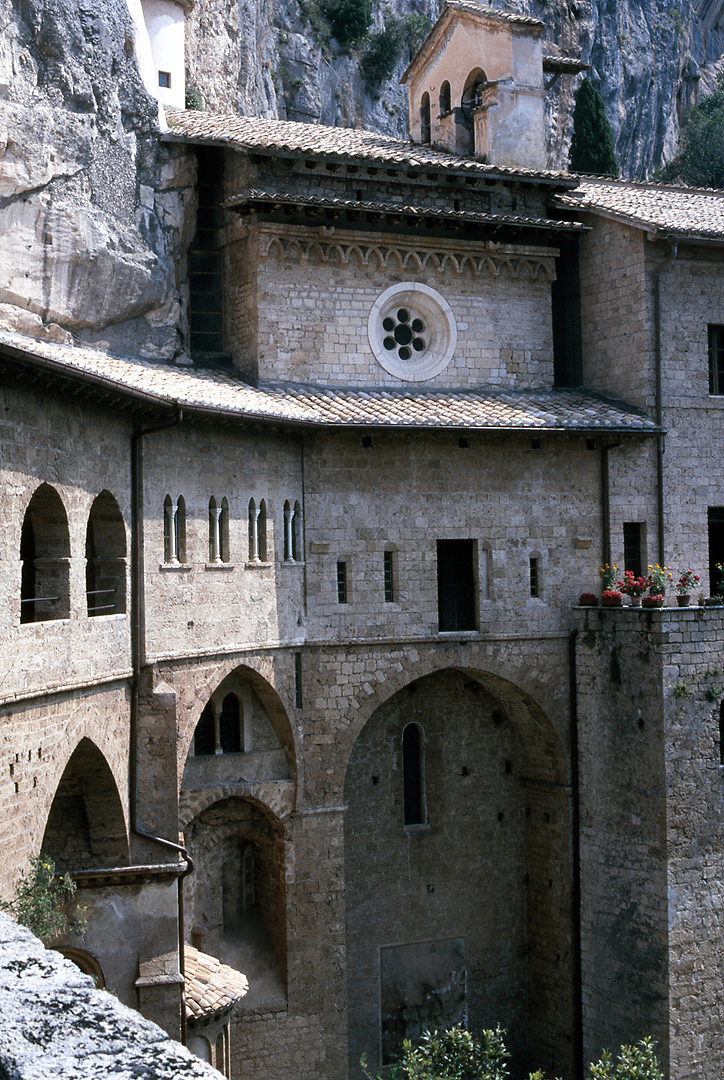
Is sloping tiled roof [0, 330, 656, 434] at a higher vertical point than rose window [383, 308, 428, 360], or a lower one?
lower

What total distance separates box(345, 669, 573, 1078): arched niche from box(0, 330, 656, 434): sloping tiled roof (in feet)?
15.9

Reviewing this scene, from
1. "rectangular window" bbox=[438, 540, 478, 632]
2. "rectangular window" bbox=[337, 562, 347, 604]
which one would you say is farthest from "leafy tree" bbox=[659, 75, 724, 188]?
"rectangular window" bbox=[337, 562, 347, 604]

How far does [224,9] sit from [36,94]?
2245 centimetres

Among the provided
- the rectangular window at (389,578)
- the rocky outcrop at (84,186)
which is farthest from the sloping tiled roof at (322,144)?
the rectangular window at (389,578)

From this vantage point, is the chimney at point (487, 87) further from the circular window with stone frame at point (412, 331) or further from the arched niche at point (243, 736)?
the arched niche at point (243, 736)

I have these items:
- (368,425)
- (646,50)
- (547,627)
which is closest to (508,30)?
(368,425)

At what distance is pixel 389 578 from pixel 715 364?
26.6ft

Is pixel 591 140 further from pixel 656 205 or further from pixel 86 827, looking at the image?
pixel 86 827

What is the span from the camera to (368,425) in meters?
22.5

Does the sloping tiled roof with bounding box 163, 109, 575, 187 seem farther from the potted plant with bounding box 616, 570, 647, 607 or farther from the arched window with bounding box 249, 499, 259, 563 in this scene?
the potted plant with bounding box 616, 570, 647, 607

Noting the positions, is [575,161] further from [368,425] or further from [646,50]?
[646,50]

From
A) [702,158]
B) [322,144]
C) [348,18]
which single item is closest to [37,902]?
[322,144]

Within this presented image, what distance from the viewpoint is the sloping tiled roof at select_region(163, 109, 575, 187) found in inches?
921

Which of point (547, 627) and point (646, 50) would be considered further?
point (646, 50)
